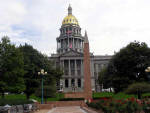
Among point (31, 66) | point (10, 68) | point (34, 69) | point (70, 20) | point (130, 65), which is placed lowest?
point (10, 68)

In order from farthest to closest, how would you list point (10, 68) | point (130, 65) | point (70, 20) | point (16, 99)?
point (70, 20), point (130, 65), point (10, 68), point (16, 99)

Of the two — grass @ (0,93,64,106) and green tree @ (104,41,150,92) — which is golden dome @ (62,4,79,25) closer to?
grass @ (0,93,64,106)

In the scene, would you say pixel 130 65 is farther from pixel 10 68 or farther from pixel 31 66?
pixel 10 68

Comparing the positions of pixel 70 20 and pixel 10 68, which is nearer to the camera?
pixel 10 68

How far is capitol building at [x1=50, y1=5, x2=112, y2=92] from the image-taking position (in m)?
87.3

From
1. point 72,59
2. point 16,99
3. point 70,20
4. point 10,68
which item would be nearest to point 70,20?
point 70,20

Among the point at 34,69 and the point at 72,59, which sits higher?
the point at 72,59

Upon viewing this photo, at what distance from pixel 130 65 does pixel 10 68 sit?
2228 centimetres

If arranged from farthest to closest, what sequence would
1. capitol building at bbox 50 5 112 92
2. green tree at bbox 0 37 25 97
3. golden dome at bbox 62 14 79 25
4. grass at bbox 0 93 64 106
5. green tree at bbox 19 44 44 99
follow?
golden dome at bbox 62 14 79 25 → capitol building at bbox 50 5 112 92 → green tree at bbox 19 44 44 99 → green tree at bbox 0 37 25 97 → grass at bbox 0 93 64 106

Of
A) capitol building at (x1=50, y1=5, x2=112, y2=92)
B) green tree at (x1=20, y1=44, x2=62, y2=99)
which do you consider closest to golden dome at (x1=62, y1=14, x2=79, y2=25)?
capitol building at (x1=50, y1=5, x2=112, y2=92)

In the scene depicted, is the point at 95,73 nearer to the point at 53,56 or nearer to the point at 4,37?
the point at 53,56

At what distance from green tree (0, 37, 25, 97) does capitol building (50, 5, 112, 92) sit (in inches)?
1863

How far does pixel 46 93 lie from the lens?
108 feet

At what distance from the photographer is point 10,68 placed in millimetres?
31141
